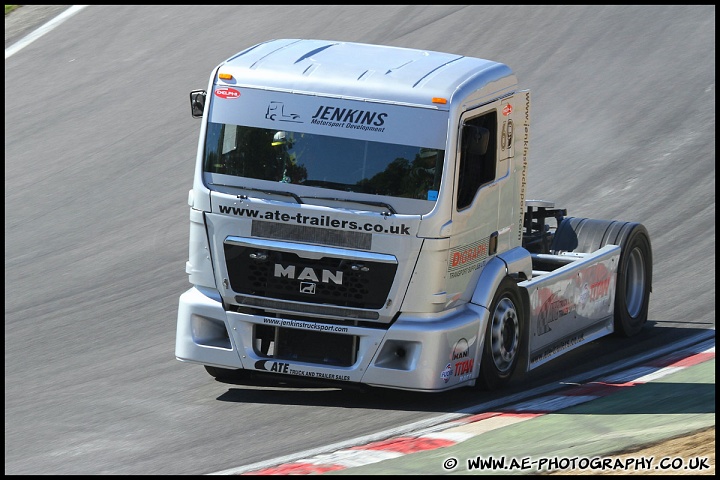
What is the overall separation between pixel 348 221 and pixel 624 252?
402 centimetres

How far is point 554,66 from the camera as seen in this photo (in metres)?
21.1

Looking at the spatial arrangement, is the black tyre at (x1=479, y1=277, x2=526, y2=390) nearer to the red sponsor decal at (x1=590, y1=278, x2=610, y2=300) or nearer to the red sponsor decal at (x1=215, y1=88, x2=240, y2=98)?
the red sponsor decal at (x1=590, y1=278, x2=610, y2=300)

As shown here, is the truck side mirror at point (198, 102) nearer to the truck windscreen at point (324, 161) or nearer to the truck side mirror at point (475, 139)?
the truck windscreen at point (324, 161)

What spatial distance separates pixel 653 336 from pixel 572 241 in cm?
129

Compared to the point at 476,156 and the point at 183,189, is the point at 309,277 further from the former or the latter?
the point at 183,189

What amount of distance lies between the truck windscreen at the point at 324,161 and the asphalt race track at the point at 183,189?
5.68 ft

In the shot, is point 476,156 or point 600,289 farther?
point 600,289

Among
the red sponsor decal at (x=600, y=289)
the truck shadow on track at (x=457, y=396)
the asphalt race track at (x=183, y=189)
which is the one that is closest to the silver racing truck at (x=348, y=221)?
the truck shadow on track at (x=457, y=396)

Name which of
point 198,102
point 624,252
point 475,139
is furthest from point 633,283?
point 198,102

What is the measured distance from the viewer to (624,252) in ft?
42.1

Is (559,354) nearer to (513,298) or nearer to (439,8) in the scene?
(513,298)

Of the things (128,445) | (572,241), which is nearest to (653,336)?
(572,241)

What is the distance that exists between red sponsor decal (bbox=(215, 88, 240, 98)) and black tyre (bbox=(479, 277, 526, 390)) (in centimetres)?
262

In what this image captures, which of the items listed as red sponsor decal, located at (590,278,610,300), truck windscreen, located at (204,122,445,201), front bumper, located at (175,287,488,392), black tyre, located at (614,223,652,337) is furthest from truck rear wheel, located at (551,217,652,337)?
truck windscreen, located at (204,122,445,201)
